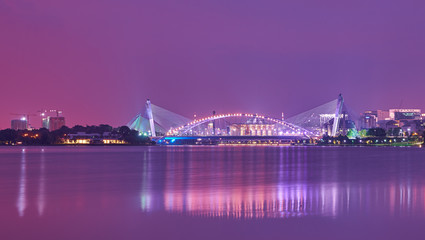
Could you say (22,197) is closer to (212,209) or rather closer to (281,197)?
(212,209)

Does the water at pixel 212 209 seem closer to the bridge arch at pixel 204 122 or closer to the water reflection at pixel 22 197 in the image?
the water reflection at pixel 22 197

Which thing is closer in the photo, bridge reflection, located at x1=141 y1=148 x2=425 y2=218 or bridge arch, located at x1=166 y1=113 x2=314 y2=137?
bridge reflection, located at x1=141 y1=148 x2=425 y2=218

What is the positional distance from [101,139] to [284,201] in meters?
127

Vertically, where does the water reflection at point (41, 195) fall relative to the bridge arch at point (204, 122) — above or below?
below

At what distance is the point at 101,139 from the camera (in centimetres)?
14538

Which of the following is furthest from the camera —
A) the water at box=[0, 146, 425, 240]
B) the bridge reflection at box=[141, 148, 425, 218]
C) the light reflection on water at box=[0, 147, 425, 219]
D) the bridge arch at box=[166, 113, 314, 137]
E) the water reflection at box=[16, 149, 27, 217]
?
the bridge arch at box=[166, 113, 314, 137]

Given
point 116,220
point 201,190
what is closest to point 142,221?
point 116,220

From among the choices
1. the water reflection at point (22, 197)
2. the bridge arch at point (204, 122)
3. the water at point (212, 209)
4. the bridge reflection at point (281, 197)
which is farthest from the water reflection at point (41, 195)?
the bridge arch at point (204, 122)

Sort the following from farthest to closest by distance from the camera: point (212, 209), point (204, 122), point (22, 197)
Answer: point (204, 122) < point (22, 197) < point (212, 209)

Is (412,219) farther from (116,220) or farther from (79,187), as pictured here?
(79,187)

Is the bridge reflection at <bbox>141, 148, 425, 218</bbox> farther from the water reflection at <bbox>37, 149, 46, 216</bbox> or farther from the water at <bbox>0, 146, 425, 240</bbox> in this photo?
the water reflection at <bbox>37, 149, 46, 216</bbox>

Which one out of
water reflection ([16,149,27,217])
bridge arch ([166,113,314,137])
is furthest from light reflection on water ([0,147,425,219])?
bridge arch ([166,113,314,137])

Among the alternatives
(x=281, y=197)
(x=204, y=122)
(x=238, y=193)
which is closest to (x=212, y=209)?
(x=281, y=197)

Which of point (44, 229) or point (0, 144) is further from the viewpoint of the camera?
point (0, 144)
